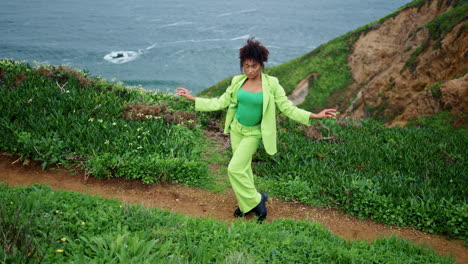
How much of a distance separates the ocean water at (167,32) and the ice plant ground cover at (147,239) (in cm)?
Answer: 4867

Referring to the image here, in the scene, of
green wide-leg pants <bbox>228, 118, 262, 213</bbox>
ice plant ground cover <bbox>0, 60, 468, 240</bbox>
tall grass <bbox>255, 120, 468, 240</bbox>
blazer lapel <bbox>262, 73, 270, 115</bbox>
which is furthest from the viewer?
ice plant ground cover <bbox>0, 60, 468, 240</bbox>

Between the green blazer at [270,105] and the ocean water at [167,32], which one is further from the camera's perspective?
the ocean water at [167,32]

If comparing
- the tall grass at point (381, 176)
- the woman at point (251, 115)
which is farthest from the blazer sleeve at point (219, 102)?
the tall grass at point (381, 176)

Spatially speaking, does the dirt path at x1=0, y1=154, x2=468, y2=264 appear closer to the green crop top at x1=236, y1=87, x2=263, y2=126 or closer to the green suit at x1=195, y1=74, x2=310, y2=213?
the green suit at x1=195, y1=74, x2=310, y2=213

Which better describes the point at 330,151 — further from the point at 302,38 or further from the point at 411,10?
the point at 302,38

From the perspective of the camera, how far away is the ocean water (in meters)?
59.2

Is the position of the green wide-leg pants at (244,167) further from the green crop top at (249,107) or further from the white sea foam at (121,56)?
the white sea foam at (121,56)

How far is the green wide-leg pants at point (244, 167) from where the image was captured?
5656mm

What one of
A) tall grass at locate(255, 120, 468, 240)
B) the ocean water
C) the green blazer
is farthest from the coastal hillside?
the ocean water

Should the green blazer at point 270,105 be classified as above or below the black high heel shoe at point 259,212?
above

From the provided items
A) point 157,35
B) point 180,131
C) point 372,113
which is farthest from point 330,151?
point 157,35

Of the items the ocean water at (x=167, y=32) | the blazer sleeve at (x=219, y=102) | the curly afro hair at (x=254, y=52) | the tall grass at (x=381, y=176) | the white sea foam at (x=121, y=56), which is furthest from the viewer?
the white sea foam at (x=121, y=56)

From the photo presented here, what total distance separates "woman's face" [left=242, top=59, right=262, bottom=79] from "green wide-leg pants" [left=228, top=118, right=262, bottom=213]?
82cm

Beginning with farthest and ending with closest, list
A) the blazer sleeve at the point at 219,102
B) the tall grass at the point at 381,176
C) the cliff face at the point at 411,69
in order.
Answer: the cliff face at the point at 411,69 < the tall grass at the point at 381,176 < the blazer sleeve at the point at 219,102
